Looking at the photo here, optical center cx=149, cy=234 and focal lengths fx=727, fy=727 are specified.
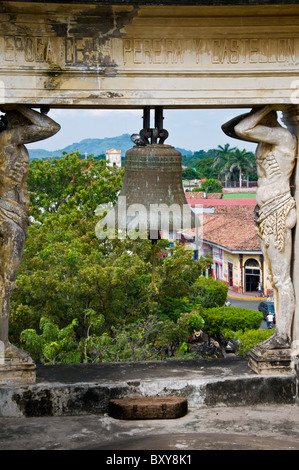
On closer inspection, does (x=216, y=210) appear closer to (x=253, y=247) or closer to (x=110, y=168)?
(x=253, y=247)

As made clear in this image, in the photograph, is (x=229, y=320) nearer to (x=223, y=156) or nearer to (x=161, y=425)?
(x=161, y=425)

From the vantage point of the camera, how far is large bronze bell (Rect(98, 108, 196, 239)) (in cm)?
656

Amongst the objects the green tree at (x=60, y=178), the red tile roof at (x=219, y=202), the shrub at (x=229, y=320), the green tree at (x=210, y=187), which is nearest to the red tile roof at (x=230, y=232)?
the red tile roof at (x=219, y=202)

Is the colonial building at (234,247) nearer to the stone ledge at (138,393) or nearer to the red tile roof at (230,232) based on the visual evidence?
the red tile roof at (230,232)

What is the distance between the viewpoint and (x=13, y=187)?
630cm

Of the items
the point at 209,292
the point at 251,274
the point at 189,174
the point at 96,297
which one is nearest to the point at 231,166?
the point at 189,174

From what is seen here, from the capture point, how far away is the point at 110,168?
39.2 m

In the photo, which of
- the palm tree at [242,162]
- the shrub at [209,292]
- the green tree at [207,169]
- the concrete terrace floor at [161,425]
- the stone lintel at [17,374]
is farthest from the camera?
the green tree at [207,169]

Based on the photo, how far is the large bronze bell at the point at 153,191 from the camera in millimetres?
6559

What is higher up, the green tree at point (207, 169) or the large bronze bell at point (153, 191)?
the green tree at point (207, 169)

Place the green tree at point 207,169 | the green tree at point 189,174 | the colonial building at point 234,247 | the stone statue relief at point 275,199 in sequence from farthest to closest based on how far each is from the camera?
the green tree at point 207,169 < the green tree at point 189,174 < the colonial building at point 234,247 < the stone statue relief at point 275,199

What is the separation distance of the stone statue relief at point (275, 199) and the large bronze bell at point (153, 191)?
0.67 metres

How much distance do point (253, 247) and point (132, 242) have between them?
74.6 feet

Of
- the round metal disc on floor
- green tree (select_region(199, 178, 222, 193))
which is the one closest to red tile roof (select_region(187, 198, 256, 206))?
green tree (select_region(199, 178, 222, 193))
